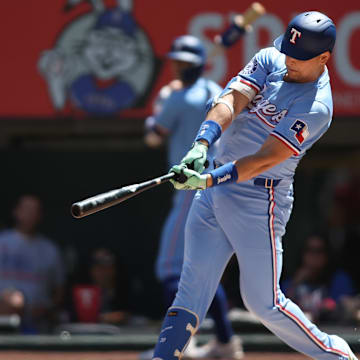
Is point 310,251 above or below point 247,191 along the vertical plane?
below

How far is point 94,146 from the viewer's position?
8117mm

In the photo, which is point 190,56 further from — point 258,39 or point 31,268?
point 31,268

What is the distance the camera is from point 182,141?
5.73m

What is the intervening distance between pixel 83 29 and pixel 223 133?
337 centimetres

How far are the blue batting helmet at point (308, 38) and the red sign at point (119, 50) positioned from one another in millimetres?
3352

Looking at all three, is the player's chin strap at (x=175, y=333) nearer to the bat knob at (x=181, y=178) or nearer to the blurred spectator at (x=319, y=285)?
the bat knob at (x=181, y=178)

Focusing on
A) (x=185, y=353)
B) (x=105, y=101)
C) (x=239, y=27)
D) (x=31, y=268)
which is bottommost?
(x=185, y=353)

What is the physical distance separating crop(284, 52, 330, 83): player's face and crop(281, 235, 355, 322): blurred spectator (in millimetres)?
3180

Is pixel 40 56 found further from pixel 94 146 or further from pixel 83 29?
pixel 94 146

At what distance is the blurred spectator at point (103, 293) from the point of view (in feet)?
23.3

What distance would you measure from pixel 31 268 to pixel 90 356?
134 centimetres

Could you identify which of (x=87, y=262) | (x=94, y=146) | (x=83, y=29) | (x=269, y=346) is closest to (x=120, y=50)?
(x=83, y=29)

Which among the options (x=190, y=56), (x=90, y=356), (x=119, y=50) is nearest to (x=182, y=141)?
(x=190, y=56)

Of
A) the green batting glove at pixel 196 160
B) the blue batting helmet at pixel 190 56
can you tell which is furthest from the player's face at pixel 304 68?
the blue batting helmet at pixel 190 56
